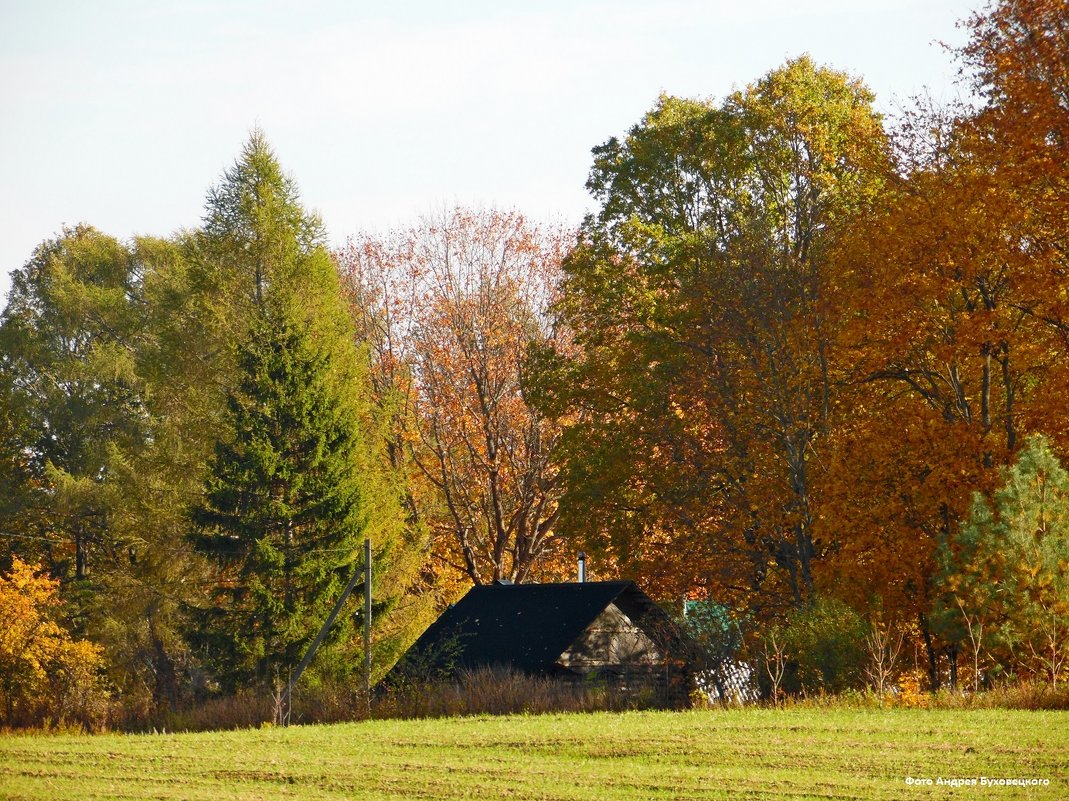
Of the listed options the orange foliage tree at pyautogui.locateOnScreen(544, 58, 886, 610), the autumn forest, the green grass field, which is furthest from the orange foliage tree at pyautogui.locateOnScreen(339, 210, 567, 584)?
the green grass field

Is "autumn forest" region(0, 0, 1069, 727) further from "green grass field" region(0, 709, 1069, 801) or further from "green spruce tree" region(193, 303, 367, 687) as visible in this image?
"green grass field" region(0, 709, 1069, 801)

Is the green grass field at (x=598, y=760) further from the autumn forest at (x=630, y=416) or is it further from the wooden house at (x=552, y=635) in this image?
the wooden house at (x=552, y=635)

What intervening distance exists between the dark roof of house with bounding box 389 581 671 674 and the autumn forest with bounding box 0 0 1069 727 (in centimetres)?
120

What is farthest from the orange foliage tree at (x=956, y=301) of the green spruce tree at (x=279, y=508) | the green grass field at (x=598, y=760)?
the green spruce tree at (x=279, y=508)

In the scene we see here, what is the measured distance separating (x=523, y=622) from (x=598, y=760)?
15489 mm

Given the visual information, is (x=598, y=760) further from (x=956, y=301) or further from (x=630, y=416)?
(x=630, y=416)

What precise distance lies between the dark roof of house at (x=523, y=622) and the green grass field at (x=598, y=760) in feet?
35.6

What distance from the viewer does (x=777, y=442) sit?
26359 mm

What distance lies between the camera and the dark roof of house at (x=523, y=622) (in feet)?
90.8

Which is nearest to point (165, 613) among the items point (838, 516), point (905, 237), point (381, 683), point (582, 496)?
point (381, 683)

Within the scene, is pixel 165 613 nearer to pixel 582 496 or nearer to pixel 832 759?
pixel 582 496

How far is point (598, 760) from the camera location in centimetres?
1330

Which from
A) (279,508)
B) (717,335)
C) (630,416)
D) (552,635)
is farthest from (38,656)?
(717,335)

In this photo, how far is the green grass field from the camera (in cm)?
1140
